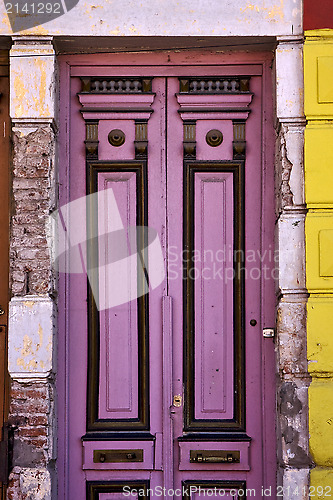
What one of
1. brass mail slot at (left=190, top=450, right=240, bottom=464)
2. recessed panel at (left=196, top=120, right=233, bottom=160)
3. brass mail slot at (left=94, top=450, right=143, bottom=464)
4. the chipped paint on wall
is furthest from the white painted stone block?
the chipped paint on wall

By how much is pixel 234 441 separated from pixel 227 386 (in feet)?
1.06

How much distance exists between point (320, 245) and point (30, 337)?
172cm

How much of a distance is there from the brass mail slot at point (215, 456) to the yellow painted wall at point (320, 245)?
0.48 meters

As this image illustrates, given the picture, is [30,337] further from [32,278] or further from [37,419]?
[37,419]

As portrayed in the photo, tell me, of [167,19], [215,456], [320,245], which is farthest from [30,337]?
[167,19]

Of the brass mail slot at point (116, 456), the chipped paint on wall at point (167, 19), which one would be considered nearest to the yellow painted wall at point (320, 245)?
the chipped paint on wall at point (167, 19)

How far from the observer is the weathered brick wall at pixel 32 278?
370cm

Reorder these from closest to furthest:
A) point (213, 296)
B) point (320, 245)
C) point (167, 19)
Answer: point (320, 245) < point (167, 19) < point (213, 296)

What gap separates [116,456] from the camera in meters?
3.92

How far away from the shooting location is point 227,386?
396 centimetres

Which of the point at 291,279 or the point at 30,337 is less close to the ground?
the point at 291,279

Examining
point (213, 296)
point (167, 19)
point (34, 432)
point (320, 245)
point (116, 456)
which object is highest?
point (167, 19)

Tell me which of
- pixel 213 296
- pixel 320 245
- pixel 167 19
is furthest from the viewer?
pixel 213 296

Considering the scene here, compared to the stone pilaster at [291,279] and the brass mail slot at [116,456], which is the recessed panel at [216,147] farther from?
the brass mail slot at [116,456]
